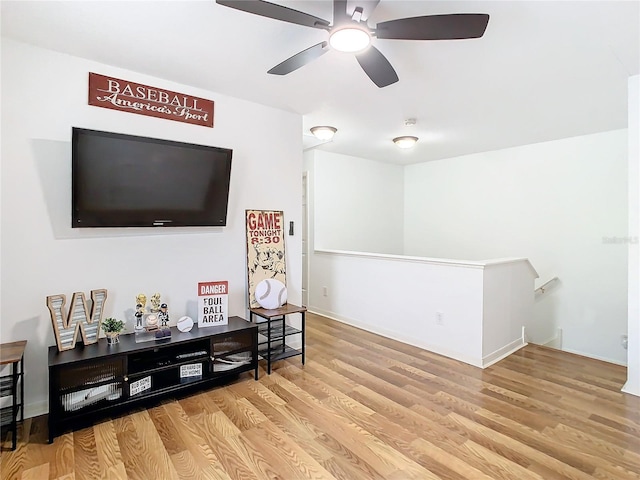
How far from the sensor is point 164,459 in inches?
77.6

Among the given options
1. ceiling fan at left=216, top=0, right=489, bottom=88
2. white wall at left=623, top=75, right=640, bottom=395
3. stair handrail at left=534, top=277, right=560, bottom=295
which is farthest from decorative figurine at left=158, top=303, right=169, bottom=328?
stair handrail at left=534, top=277, right=560, bottom=295

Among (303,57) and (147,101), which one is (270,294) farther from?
(303,57)

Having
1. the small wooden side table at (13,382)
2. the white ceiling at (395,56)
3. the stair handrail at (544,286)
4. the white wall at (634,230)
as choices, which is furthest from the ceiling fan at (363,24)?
the stair handrail at (544,286)

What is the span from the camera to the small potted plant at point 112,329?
2431mm

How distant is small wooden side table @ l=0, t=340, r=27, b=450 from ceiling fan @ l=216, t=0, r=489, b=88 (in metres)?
2.20

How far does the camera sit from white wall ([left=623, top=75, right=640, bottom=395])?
273 cm

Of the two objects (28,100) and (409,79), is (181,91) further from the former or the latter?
(409,79)

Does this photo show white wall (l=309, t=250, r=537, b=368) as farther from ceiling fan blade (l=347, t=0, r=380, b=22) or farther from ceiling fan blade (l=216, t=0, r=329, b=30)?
ceiling fan blade (l=216, t=0, r=329, b=30)

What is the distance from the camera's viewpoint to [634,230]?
2746 millimetres

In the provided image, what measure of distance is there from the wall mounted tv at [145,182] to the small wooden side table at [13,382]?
82 centimetres

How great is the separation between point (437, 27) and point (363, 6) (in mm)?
367

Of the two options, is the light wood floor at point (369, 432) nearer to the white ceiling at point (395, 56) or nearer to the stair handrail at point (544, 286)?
the stair handrail at point (544, 286)

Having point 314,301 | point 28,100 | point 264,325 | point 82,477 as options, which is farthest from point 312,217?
point 82,477

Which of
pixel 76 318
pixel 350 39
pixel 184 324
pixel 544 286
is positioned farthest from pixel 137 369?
pixel 544 286
